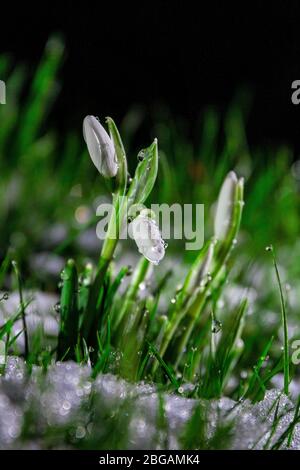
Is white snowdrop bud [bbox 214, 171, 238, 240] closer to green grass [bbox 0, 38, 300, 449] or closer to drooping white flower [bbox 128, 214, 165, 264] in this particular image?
green grass [bbox 0, 38, 300, 449]

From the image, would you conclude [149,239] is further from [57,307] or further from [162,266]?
[162,266]

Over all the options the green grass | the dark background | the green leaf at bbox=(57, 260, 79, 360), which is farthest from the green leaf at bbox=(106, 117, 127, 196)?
the dark background

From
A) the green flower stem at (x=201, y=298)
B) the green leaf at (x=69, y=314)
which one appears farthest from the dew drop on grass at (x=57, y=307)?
the green flower stem at (x=201, y=298)

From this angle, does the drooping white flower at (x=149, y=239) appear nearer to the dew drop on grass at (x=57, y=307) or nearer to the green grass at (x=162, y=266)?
the green grass at (x=162, y=266)

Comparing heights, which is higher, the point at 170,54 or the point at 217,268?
the point at 170,54

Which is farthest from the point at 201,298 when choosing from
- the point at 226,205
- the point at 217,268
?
the point at 226,205

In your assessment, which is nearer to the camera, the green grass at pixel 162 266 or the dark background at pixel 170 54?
the green grass at pixel 162 266

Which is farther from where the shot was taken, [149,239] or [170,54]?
[170,54]

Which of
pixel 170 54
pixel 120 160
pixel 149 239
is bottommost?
pixel 149 239
